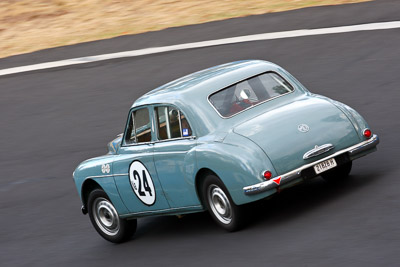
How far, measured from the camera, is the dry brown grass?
2267 cm

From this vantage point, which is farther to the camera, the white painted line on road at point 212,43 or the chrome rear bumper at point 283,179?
the white painted line on road at point 212,43

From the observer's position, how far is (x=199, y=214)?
9875mm

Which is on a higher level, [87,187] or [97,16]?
[97,16]

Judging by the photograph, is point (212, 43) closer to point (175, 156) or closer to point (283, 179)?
point (175, 156)

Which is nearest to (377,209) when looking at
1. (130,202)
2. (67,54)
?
(130,202)

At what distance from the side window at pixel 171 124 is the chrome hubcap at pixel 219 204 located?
739 millimetres

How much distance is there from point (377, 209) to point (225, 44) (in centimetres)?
1171

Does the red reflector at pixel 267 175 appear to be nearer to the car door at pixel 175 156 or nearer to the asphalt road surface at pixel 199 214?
the asphalt road surface at pixel 199 214

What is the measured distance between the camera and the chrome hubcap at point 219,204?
809 cm

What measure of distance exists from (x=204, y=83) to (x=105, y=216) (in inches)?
90.0

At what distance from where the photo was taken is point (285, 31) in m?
19.2

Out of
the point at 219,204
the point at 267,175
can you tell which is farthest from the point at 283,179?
the point at 219,204

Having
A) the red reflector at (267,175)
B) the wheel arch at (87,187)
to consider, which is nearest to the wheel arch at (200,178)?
the red reflector at (267,175)

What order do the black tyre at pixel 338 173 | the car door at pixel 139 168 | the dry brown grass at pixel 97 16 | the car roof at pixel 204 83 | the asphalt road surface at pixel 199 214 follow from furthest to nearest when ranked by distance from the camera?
1. the dry brown grass at pixel 97 16
2. the black tyre at pixel 338 173
3. the car door at pixel 139 168
4. the car roof at pixel 204 83
5. the asphalt road surface at pixel 199 214
